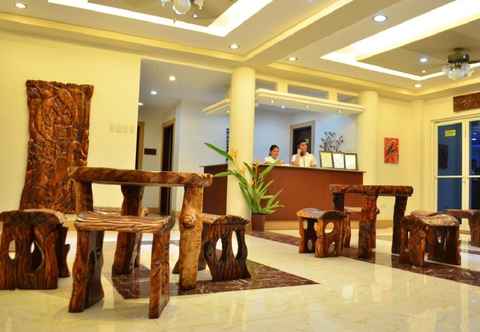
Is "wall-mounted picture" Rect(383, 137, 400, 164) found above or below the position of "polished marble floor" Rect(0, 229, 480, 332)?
above

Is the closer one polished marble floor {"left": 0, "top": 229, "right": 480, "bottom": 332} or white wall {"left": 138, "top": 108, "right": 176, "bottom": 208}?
polished marble floor {"left": 0, "top": 229, "right": 480, "bottom": 332}

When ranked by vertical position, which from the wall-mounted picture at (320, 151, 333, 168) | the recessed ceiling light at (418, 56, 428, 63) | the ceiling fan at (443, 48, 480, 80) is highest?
the recessed ceiling light at (418, 56, 428, 63)

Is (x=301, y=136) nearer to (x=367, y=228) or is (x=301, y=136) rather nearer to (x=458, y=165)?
(x=458, y=165)

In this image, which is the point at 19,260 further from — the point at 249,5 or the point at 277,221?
the point at 277,221

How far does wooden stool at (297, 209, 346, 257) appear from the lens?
3.90 meters

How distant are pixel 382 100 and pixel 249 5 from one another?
432 cm

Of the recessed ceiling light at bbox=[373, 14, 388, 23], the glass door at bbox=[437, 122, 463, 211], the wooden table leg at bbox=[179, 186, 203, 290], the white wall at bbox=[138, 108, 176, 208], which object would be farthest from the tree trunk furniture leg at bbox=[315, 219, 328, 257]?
the white wall at bbox=[138, 108, 176, 208]

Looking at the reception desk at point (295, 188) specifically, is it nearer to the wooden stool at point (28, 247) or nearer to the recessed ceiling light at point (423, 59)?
the recessed ceiling light at point (423, 59)

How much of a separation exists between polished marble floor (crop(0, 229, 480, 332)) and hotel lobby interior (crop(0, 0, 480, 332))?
0.7 inches

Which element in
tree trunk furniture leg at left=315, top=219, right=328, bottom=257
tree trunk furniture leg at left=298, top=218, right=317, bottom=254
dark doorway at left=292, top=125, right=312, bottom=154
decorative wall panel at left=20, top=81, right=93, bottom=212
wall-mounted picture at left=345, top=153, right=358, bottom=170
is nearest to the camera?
tree trunk furniture leg at left=315, top=219, right=328, bottom=257

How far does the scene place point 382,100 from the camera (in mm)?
8211

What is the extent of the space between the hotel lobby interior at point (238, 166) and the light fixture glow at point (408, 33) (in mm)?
27

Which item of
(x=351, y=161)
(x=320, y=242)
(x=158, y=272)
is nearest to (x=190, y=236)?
(x=158, y=272)

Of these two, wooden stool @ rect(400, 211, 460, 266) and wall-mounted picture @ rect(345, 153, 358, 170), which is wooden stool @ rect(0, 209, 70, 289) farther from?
wall-mounted picture @ rect(345, 153, 358, 170)
